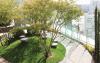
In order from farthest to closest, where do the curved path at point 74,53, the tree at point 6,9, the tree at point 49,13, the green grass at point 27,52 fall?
the tree at point 6,9
the green grass at point 27,52
the curved path at point 74,53
the tree at point 49,13

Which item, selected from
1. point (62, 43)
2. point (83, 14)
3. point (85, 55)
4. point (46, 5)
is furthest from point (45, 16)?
point (62, 43)

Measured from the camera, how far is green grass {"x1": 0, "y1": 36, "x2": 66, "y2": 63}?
13961mm

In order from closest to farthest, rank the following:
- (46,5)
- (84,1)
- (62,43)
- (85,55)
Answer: (46,5) < (85,55) < (84,1) < (62,43)

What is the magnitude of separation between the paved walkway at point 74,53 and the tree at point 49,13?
1272 millimetres

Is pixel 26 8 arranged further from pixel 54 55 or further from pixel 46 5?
pixel 54 55

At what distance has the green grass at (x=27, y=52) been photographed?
1396 cm

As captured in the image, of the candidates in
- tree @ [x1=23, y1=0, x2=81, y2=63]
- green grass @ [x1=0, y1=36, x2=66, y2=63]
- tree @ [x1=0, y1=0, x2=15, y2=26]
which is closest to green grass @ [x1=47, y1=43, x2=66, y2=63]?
green grass @ [x1=0, y1=36, x2=66, y2=63]

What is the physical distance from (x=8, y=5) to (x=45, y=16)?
3.94 m

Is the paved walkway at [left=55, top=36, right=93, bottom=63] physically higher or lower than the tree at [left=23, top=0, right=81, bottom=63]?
lower

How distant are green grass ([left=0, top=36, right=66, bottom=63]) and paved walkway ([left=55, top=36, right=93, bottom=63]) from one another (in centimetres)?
34

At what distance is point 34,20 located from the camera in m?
13.8

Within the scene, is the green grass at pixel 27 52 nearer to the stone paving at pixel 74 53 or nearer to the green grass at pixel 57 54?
the green grass at pixel 57 54

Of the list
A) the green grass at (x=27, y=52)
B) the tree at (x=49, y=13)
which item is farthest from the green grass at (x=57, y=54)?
the tree at (x=49, y=13)

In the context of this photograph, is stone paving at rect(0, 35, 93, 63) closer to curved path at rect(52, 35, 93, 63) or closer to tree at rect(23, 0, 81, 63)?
curved path at rect(52, 35, 93, 63)
